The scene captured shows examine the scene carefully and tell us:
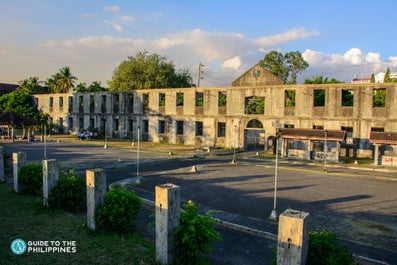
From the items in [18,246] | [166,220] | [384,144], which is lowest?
[18,246]

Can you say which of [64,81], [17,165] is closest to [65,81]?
[64,81]

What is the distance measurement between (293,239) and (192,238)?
218cm

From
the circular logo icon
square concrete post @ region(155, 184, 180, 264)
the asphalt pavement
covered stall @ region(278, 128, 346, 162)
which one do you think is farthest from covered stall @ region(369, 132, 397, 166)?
the circular logo icon

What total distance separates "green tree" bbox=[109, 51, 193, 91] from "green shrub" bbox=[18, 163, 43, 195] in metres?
40.0

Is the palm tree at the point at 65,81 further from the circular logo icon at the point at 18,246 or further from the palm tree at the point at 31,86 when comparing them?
the circular logo icon at the point at 18,246

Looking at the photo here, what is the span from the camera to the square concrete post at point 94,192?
8102 millimetres

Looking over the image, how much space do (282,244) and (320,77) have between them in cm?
3923

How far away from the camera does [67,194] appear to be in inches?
383

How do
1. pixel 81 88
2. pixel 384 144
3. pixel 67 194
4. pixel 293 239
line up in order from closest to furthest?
pixel 293 239 < pixel 67 194 < pixel 384 144 < pixel 81 88

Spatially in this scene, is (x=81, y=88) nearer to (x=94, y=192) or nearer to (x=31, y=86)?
(x=31, y=86)

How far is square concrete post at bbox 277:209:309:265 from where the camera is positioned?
16.5ft

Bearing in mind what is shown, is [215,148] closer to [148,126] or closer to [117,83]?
[148,126]

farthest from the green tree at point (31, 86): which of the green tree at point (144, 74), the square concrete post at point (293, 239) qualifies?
the square concrete post at point (293, 239)

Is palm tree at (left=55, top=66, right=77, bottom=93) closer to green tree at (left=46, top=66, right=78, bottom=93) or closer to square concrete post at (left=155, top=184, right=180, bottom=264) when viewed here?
green tree at (left=46, top=66, right=78, bottom=93)
